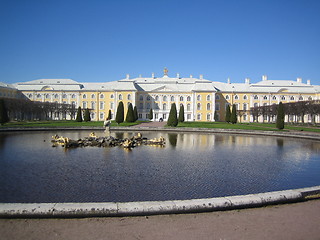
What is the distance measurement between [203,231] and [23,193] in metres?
4.80

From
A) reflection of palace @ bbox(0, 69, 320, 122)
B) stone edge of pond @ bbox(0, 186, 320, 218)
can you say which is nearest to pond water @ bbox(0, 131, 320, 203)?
stone edge of pond @ bbox(0, 186, 320, 218)

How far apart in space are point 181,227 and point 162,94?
58.9m

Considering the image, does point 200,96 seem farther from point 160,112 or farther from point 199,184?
point 199,184

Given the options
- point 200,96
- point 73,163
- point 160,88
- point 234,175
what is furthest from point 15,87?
point 234,175

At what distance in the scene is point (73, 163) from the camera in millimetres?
10336

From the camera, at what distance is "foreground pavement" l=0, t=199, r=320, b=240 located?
13.5 ft

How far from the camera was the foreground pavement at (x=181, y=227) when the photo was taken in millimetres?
4102

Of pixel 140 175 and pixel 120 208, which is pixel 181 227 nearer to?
pixel 120 208

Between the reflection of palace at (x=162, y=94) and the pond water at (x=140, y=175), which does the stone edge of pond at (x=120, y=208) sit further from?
the reflection of palace at (x=162, y=94)

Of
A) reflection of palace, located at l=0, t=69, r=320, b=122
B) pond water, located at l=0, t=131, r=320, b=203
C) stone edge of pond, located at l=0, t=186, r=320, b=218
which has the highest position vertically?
reflection of palace, located at l=0, t=69, r=320, b=122

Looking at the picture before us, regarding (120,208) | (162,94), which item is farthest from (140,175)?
(162,94)

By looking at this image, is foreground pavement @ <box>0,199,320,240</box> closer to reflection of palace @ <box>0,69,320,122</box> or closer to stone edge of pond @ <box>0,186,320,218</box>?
stone edge of pond @ <box>0,186,320,218</box>

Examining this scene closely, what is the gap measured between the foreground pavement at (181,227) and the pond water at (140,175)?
1.60 meters

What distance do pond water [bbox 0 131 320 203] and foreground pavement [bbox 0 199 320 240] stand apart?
1595 millimetres
